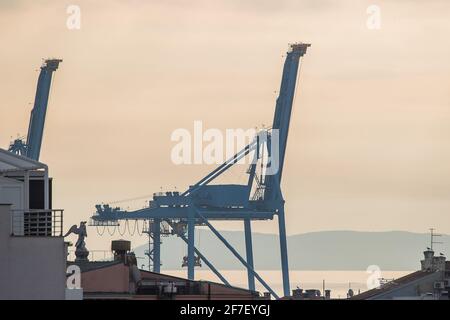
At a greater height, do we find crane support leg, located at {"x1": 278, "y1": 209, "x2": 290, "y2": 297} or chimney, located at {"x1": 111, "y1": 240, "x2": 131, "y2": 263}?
crane support leg, located at {"x1": 278, "y1": 209, "x2": 290, "y2": 297}

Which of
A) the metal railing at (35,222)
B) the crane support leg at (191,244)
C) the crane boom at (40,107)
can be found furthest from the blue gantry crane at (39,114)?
the metal railing at (35,222)

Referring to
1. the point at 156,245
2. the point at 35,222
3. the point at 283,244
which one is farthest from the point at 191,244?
the point at 35,222

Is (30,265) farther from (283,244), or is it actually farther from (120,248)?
(283,244)

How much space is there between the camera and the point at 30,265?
2705 centimetres

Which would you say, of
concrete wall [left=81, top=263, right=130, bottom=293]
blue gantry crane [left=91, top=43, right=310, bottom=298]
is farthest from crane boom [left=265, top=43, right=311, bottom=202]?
concrete wall [left=81, top=263, right=130, bottom=293]

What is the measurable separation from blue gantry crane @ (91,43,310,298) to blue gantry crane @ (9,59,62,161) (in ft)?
32.7

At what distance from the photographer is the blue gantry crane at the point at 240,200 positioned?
140 m

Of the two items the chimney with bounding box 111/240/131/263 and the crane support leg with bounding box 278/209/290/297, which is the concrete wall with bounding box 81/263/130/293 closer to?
the chimney with bounding box 111/240/131/263

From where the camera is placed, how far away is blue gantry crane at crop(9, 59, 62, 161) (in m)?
137

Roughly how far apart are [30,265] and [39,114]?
375 ft

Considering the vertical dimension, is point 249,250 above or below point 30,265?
above

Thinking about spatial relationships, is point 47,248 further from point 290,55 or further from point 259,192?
point 259,192

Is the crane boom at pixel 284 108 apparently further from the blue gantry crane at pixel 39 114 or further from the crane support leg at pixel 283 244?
the blue gantry crane at pixel 39 114
